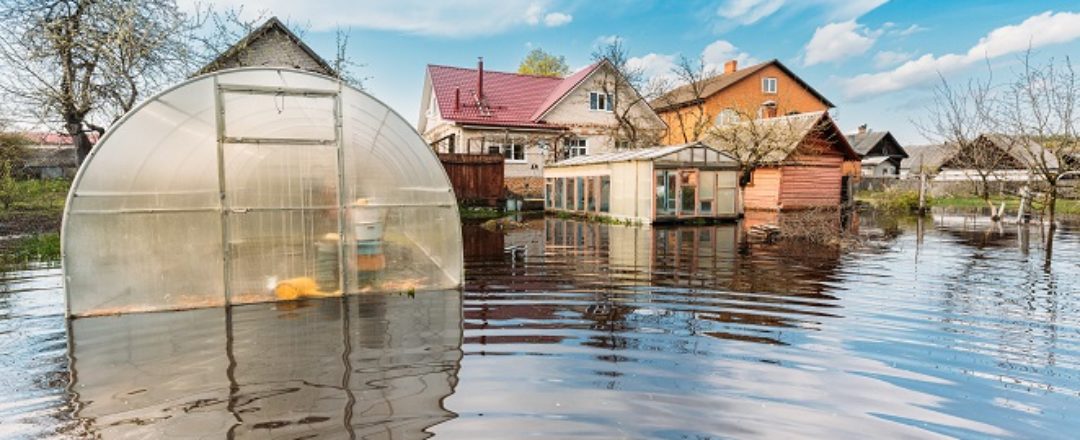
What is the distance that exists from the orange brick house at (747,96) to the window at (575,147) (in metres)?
8.84

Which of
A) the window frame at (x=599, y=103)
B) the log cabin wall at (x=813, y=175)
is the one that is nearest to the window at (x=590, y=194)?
the log cabin wall at (x=813, y=175)

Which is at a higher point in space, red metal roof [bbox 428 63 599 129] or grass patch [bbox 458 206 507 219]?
red metal roof [bbox 428 63 599 129]

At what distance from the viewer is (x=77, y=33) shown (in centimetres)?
1389

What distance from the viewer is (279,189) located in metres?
7.03

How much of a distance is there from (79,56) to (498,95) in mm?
20193

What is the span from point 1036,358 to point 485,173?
21.1 metres

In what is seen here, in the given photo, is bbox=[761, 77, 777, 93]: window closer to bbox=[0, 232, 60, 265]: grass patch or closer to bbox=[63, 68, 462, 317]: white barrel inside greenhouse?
bbox=[63, 68, 462, 317]: white barrel inside greenhouse

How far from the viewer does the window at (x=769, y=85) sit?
4119 cm

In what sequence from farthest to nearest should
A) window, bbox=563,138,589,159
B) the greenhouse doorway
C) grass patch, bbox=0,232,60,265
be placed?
window, bbox=563,138,589,159 → grass patch, bbox=0,232,60,265 → the greenhouse doorway

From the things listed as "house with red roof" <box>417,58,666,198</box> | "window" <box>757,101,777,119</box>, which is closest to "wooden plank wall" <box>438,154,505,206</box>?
"house with red roof" <box>417,58,666,198</box>

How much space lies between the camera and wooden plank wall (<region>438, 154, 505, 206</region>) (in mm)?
24281

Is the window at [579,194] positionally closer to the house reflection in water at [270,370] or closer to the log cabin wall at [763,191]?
the log cabin wall at [763,191]

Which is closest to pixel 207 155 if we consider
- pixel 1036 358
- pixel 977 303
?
pixel 1036 358

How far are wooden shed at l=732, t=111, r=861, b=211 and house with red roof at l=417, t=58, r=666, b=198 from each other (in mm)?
7151
